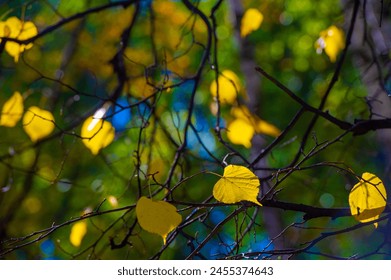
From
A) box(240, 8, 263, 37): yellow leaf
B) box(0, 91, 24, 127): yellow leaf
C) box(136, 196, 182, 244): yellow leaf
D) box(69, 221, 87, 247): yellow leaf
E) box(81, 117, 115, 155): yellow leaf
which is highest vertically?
box(240, 8, 263, 37): yellow leaf

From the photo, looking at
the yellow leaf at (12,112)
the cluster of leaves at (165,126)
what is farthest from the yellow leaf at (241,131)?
the yellow leaf at (12,112)

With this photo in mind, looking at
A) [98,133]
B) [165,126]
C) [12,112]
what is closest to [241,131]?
[165,126]

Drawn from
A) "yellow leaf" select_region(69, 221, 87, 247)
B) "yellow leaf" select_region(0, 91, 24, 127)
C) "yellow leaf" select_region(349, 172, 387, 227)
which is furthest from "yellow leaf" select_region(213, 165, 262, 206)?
"yellow leaf" select_region(0, 91, 24, 127)

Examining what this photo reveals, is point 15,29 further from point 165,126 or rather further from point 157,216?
point 157,216

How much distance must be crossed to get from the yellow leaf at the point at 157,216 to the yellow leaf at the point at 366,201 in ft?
0.74

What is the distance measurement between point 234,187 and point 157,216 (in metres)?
0.10

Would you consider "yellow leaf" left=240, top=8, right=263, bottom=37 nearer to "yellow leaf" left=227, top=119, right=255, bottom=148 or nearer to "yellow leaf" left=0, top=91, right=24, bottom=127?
"yellow leaf" left=227, top=119, right=255, bottom=148

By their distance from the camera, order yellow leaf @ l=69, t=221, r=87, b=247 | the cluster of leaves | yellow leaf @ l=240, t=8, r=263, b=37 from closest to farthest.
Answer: the cluster of leaves < yellow leaf @ l=69, t=221, r=87, b=247 < yellow leaf @ l=240, t=8, r=263, b=37

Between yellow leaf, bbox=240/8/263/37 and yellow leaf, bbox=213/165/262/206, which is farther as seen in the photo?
yellow leaf, bbox=240/8/263/37

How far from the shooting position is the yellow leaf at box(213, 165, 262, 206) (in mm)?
691

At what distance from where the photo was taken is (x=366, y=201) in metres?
0.75

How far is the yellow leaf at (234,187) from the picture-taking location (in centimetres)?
69
